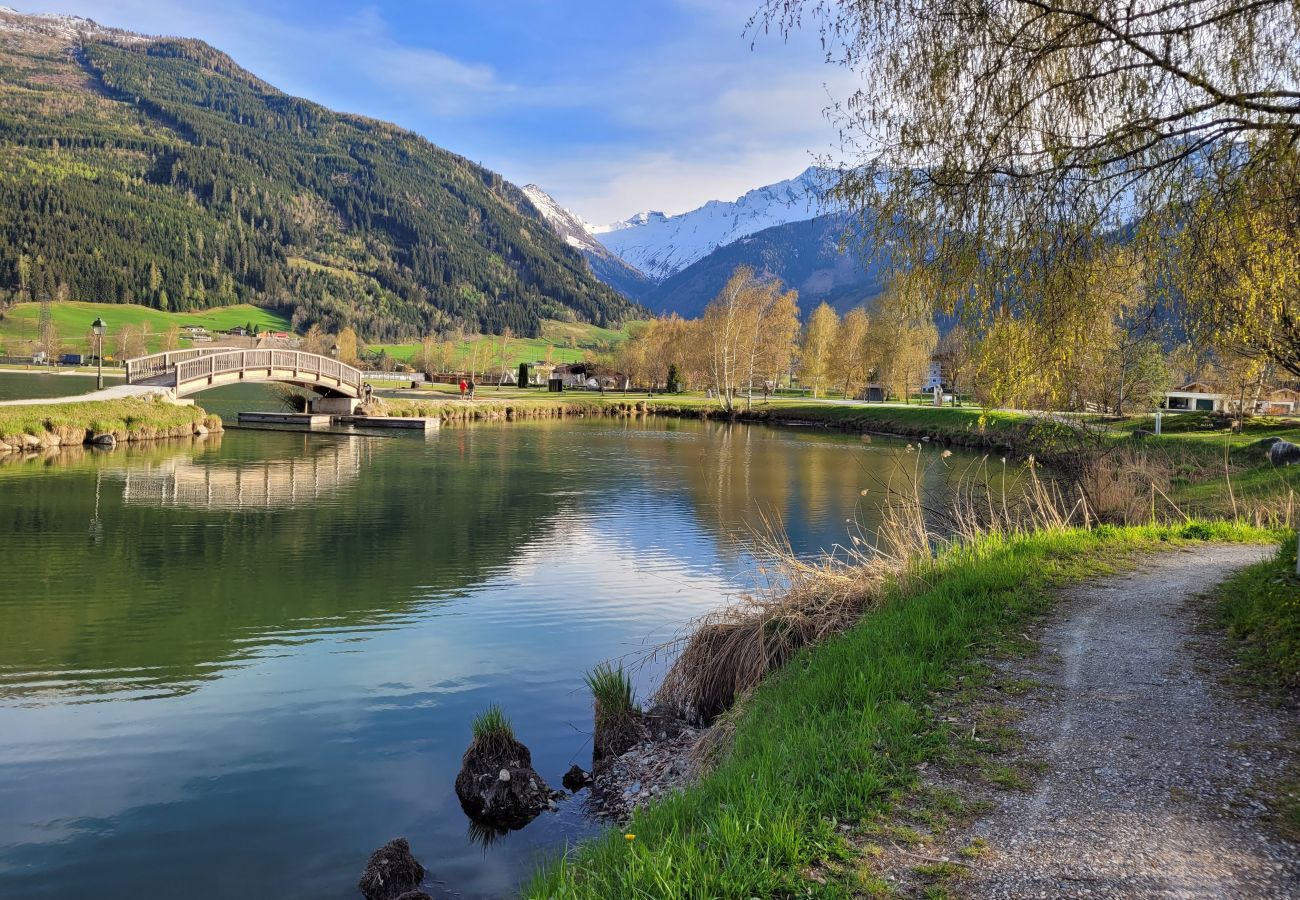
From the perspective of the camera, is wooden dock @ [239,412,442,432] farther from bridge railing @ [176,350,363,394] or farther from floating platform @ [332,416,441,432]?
bridge railing @ [176,350,363,394]

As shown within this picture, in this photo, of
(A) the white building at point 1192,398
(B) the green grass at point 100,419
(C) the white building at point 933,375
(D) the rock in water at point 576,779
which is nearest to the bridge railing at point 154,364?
(B) the green grass at point 100,419

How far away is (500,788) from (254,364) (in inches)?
1828

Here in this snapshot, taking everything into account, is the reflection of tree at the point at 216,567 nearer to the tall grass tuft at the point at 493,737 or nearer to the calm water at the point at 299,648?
the calm water at the point at 299,648

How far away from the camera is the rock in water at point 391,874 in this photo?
659cm

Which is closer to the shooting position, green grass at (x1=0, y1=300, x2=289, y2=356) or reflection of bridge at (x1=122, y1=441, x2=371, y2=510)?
reflection of bridge at (x1=122, y1=441, x2=371, y2=510)

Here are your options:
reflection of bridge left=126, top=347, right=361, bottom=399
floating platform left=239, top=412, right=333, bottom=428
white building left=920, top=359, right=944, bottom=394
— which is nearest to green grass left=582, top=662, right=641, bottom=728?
reflection of bridge left=126, top=347, right=361, bottom=399

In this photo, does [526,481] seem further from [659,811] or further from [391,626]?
[659,811]

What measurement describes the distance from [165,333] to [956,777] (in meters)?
196

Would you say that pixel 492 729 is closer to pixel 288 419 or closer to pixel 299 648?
pixel 299 648

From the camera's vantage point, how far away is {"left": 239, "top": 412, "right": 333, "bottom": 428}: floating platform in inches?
2058

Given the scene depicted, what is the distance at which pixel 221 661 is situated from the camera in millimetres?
11844

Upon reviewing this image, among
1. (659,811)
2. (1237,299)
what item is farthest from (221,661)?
(1237,299)

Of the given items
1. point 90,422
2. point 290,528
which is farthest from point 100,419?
point 290,528

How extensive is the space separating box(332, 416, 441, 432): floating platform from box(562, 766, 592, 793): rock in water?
152 feet
